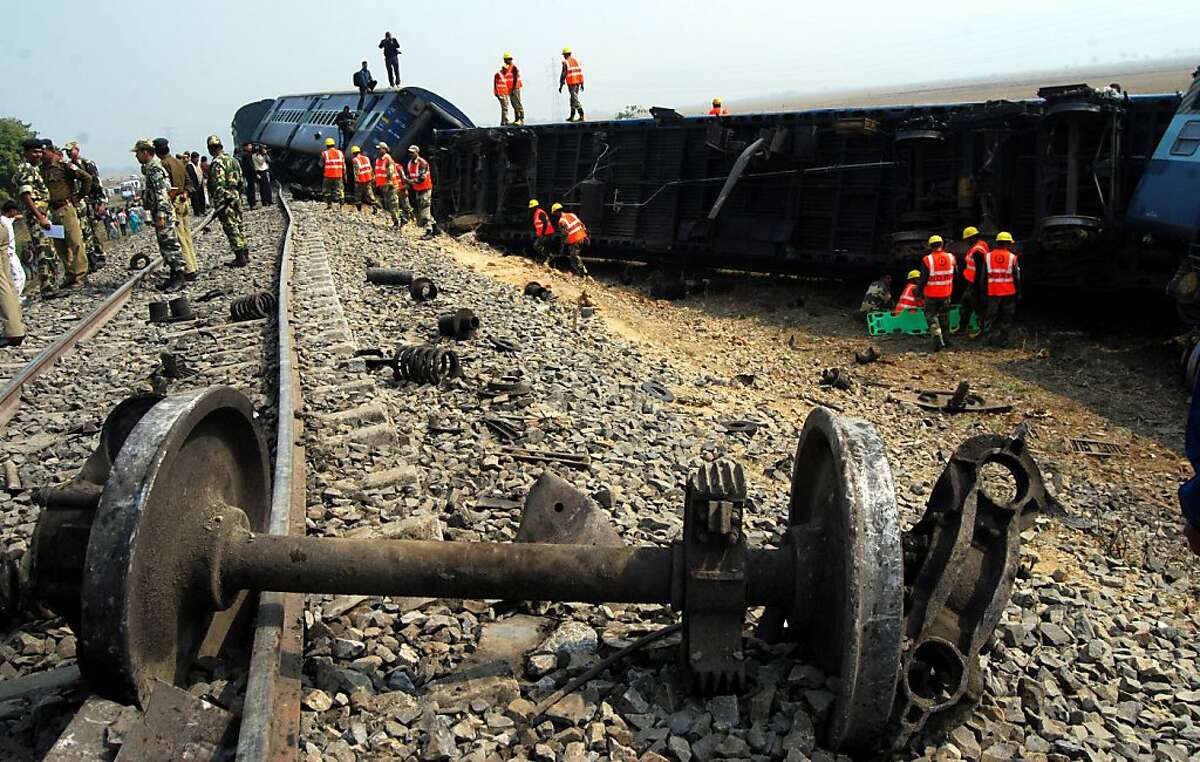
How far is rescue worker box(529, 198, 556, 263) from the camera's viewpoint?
50.8 ft

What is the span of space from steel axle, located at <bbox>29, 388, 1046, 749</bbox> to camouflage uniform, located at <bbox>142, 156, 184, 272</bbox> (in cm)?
888

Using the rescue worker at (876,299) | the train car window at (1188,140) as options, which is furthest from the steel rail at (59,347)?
the train car window at (1188,140)

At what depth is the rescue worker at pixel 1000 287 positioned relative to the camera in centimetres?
1009

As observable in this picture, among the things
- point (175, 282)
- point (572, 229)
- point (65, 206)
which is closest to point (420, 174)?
point (572, 229)

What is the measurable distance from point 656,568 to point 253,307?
670cm

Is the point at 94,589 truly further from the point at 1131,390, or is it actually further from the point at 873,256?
the point at 873,256

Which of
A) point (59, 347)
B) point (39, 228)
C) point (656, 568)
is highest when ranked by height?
point (39, 228)

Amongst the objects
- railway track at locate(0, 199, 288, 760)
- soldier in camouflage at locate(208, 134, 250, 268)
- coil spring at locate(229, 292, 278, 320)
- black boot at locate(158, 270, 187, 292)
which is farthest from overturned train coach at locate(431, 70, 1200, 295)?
coil spring at locate(229, 292, 278, 320)

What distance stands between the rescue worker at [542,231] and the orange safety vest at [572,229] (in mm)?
548

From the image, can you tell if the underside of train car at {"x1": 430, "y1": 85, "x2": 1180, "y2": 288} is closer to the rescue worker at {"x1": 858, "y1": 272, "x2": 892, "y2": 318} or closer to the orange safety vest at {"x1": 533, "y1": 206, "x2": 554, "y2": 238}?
the rescue worker at {"x1": 858, "y1": 272, "x2": 892, "y2": 318}

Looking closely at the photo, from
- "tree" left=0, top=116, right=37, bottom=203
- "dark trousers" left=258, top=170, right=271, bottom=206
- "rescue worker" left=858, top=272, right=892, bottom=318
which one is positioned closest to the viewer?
"rescue worker" left=858, top=272, right=892, bottom=318

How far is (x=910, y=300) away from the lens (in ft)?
36.1

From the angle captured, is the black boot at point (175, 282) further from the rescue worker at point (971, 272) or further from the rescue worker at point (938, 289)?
the rescue worker at point (971, 272)

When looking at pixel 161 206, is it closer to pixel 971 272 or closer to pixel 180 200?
pixel 180 200
